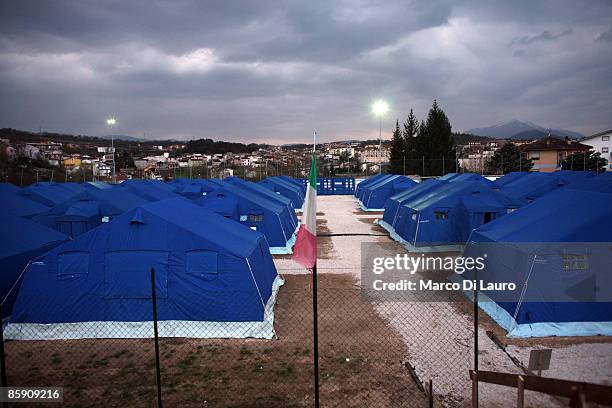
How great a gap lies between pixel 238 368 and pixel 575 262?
801cm

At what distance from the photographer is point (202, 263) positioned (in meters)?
9.80

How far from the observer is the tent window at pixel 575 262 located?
9586 mm

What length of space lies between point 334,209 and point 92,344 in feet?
90.5

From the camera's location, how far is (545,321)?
9.40 m

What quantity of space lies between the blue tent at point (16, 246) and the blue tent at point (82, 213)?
5605mm

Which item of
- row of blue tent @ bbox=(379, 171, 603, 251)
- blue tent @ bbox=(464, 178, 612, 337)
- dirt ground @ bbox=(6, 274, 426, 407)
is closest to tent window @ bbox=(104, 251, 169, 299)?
dirt ground @ bbox=(6, 274, 426, 407)

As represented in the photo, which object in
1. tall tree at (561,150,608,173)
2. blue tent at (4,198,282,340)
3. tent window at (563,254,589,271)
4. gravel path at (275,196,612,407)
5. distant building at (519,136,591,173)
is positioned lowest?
gravel path at (275,196,612,407)

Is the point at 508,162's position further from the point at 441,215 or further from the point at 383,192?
the point at 441,215

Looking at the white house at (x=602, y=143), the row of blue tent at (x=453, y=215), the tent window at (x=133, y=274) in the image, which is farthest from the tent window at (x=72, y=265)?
the white house at (x=602, y=143)

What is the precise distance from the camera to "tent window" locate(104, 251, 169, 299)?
966 cm

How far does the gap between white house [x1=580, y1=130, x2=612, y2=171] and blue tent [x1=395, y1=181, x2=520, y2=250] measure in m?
66.6

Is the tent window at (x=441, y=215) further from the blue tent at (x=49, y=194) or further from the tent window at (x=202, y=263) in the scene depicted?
the blue tent at (x=49, y=194)

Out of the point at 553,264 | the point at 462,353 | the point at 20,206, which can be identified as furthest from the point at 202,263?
the point at 20,206

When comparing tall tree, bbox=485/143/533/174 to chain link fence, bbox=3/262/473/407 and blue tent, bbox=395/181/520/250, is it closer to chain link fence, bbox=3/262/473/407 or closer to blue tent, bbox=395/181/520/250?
blue tent, bbox=395/181/520/250
